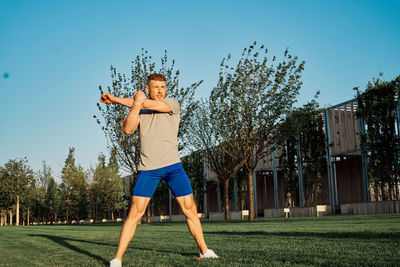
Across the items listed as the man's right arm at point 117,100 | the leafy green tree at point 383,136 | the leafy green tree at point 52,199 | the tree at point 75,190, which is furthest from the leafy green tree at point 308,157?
the leafy green tree at point 52,199

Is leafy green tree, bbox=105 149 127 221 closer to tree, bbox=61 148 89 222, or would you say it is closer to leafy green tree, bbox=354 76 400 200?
tree, bbox=61 148 89 222

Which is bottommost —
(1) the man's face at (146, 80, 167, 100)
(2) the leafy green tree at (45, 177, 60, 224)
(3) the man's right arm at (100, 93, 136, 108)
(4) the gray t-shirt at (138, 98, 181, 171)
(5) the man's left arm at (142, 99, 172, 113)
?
(2) the leafy green tree at (45, 177, 60, 224)

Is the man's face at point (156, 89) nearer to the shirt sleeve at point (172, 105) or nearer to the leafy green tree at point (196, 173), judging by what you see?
the shirt sleeve at point (172, 105)

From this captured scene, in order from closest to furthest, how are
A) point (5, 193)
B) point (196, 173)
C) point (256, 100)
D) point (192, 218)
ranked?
point (192, 218)
point (256, 100)
point (196, 173)
point (5, 193)

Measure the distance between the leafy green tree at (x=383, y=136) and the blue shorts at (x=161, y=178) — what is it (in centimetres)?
2283

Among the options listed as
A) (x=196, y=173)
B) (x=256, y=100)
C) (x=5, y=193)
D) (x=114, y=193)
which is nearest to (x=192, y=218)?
(x=256, y=100)

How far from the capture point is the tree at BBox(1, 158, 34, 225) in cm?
4631

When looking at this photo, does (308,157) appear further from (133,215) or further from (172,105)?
(133,215)

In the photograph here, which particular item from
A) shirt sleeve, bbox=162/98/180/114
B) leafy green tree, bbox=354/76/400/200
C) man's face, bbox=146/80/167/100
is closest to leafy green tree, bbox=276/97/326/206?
leafy green tree, bbox=354/76/400/200

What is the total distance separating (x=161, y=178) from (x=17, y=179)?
1903 inches

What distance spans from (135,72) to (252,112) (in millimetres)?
8799

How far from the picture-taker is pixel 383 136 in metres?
24.7

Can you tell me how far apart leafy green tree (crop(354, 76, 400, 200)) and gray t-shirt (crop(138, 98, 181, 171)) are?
2288 centimetres

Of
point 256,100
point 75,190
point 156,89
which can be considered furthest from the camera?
point 75,190
